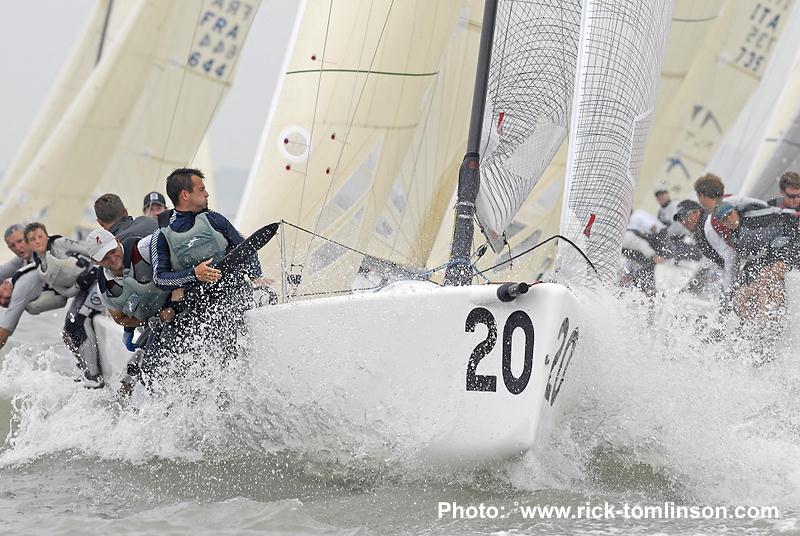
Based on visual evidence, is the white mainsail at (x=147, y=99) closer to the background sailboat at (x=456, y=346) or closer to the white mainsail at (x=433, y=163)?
the white mainsail at (x=433, y=163)

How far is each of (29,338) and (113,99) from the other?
248 cm

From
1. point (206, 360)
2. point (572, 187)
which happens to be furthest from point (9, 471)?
point (572, 187)

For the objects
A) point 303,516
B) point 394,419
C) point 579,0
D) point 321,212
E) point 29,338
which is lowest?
point 29,338

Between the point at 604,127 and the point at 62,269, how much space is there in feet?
9.14

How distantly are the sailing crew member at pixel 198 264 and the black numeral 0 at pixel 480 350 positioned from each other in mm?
1020

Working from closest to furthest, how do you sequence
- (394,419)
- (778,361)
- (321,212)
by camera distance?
(394,419)
(778,361)
(321,212)

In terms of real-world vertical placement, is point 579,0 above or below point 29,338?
above

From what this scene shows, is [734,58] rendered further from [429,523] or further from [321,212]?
[429,523]

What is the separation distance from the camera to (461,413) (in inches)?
167

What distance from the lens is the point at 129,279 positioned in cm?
504

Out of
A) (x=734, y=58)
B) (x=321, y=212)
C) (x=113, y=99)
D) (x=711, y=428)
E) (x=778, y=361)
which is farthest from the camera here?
(x=734, y=58)

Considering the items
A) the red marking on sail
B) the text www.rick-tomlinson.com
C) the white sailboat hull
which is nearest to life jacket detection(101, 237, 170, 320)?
the white sailboat hull

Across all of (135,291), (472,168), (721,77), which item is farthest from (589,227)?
(721,77)

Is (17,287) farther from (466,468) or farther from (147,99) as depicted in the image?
(147,99)
